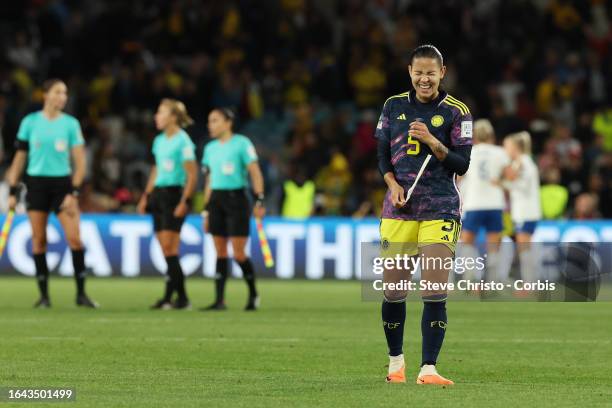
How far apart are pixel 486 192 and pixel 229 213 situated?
4.25 metres

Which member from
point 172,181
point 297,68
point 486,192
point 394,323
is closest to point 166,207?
point 172,181

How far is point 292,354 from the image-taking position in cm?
1169

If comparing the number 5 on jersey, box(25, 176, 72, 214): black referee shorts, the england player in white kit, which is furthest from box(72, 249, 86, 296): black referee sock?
the number 5 on jersey

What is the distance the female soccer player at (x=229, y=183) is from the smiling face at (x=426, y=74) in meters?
6.91

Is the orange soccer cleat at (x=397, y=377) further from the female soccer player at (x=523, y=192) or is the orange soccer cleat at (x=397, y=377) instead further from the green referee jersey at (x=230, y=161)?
the female soccer player at (x=523, y=192)

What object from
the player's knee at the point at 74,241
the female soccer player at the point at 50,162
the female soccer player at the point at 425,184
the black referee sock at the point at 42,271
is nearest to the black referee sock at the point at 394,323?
the female soccer player at the point at 425,184

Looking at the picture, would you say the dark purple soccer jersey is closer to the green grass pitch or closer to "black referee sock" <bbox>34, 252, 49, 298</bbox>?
the green grass pitch

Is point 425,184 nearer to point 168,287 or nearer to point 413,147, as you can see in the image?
point 413,147

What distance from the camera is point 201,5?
98.5 feet

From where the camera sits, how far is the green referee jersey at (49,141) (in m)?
16.1

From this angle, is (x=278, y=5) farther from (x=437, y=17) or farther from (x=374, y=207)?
(x=374, y=207)

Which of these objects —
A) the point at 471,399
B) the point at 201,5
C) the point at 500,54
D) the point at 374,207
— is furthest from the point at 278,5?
the point at 471,399

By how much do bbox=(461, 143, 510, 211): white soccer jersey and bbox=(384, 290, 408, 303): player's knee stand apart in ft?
31.5

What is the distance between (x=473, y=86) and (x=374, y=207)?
3.91m
